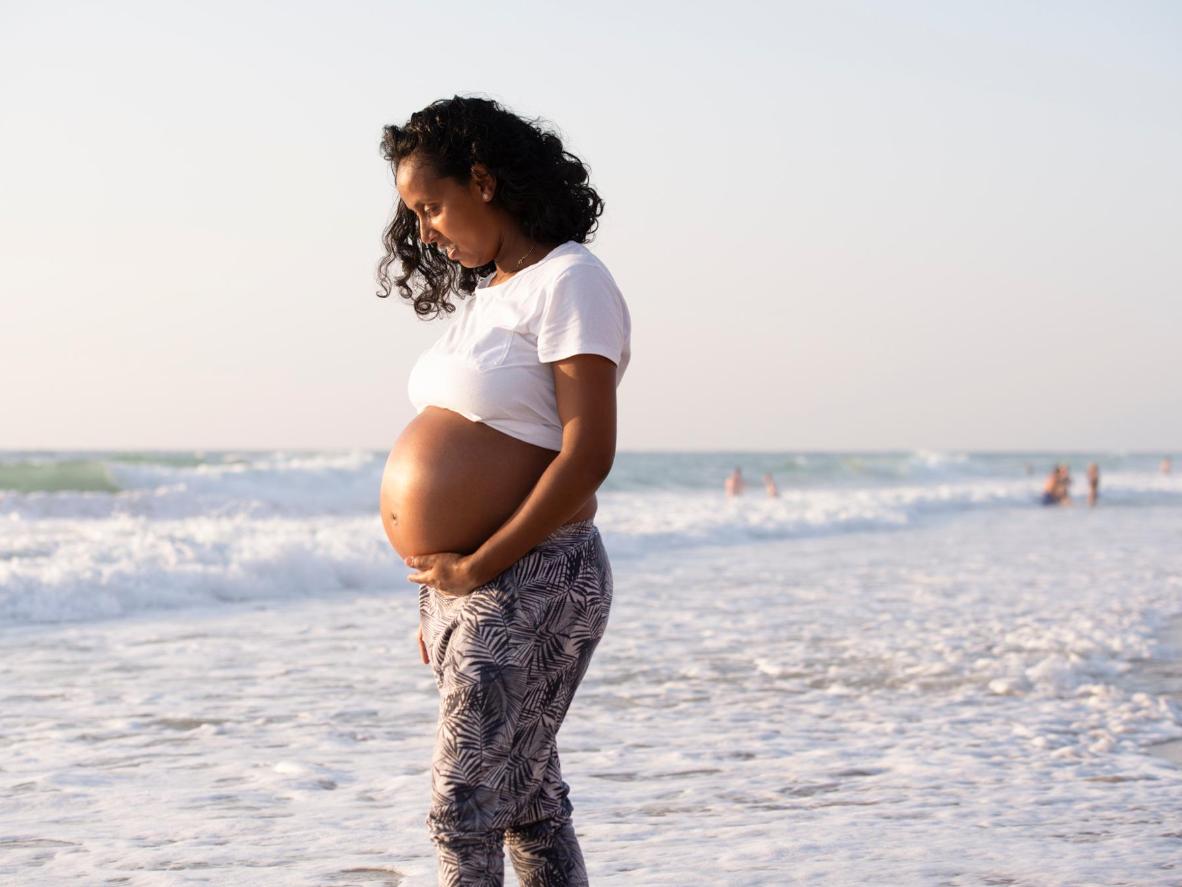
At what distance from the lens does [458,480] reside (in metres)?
2.22

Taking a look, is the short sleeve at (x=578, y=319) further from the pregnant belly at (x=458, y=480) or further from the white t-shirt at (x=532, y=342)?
the pregnant belly at (x=458, y=480)

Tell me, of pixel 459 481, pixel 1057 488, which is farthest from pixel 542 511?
pixel 1057 488

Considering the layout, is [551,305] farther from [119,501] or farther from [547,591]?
[119,501]

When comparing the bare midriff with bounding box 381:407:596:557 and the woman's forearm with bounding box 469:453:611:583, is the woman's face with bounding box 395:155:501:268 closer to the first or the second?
the bare midriff with bounding box 381:407:596:557

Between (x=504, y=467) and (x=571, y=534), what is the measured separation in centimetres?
18

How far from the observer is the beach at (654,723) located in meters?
3.51

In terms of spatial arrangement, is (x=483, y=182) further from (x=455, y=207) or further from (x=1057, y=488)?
(x=1057, y=488)

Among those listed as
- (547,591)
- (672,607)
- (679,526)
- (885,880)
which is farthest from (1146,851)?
(679,526)

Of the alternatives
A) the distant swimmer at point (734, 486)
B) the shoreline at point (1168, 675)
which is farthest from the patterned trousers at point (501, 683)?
the distant swimmer at point (734, 486)

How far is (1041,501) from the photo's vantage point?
31.7m

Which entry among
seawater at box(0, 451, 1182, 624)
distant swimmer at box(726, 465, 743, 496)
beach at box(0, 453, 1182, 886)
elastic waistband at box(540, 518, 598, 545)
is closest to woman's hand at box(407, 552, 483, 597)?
elastic waistband at box(540, 518, 598, 545)

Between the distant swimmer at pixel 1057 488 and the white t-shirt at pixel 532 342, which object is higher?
the white t-shirt at pixel 532 342

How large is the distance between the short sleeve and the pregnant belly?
0.20 m

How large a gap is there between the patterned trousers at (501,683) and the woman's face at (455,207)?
0.55 metres
